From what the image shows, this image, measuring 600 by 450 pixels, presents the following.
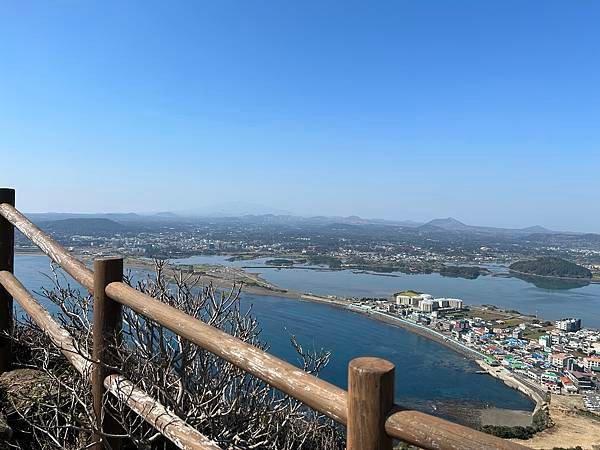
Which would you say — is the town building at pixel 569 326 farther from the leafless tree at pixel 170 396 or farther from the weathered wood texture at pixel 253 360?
the weathered wood texture at pixel 253 360

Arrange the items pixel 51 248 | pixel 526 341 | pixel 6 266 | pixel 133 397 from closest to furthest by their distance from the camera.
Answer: pixel 133 397 → pixel 51 248 → pixel 6 266 → pixel 526 341

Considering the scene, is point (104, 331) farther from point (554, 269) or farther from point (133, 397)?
point (554, 269)

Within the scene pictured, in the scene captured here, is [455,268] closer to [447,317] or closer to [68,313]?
[447,317]

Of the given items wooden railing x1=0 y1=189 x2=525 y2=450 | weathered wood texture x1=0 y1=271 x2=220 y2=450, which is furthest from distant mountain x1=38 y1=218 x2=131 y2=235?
wooden railing x1=0 y1=189 x2=525 y2=450

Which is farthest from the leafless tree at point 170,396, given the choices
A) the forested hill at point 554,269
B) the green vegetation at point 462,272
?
the forested hill at point 554,269

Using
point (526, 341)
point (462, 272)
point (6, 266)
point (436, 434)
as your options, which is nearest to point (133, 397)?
point (436, 434)

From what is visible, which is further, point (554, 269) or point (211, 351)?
point (554, 269)
